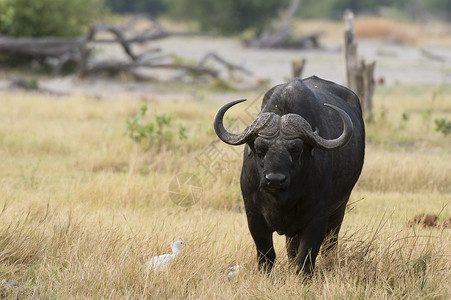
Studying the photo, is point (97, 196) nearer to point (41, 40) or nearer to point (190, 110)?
point (190, 110)

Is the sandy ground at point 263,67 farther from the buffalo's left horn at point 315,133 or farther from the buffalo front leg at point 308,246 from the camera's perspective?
the buffalo's left horn at point 315,133

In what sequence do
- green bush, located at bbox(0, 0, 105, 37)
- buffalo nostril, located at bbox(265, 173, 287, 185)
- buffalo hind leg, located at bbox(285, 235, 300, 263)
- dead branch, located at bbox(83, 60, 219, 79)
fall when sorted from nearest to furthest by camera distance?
buffalo nostril, located at bbox(265, 173, 287, 185) < buffalo hind leg, located at bbox(285, 235, 300, 263) < dead branch, located at bbox(83, 60, 219, 79) < green bush, located at bbox(0, 0, 105, 37)

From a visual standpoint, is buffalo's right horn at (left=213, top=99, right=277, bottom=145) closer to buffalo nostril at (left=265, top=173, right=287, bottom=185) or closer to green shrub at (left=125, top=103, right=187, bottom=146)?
buffalo nostril at (left=265, top=173, right=287, bottom=185)

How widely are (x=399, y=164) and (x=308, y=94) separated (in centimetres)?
396

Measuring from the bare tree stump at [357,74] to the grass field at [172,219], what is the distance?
0.47 metres

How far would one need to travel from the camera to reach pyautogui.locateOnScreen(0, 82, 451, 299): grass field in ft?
15.8

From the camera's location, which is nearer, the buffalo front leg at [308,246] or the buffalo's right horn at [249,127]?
the buffalo's right horn at [249,127]

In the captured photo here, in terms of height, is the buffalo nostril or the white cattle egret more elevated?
the buffalo nostril

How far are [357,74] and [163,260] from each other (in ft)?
25.6

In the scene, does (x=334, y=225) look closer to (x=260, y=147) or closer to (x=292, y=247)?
(x=292, y=247)

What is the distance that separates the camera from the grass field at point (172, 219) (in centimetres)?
481

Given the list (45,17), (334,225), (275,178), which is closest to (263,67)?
(45,17)

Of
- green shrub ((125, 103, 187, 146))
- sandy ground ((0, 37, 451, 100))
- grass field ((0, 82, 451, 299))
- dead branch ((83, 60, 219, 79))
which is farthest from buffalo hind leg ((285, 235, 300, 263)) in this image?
dead branch ((83, 60, 219, 79))

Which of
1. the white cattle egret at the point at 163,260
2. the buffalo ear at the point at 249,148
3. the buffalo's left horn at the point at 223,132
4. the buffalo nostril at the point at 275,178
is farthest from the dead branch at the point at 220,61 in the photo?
the buffalo nostril at the point at 275,178
